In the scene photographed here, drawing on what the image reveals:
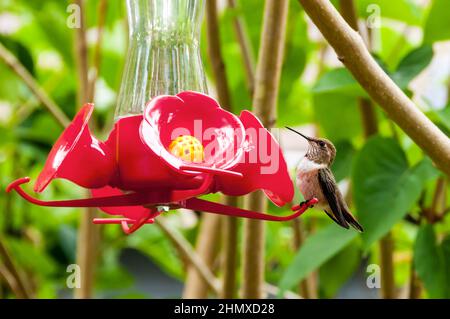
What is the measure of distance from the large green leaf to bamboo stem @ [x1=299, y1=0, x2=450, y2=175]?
0.50 metres

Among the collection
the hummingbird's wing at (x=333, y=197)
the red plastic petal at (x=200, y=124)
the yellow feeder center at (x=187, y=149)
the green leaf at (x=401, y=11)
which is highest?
the green leaf at (x=401, y=11)

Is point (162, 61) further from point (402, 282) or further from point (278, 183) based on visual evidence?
point (402, 282)

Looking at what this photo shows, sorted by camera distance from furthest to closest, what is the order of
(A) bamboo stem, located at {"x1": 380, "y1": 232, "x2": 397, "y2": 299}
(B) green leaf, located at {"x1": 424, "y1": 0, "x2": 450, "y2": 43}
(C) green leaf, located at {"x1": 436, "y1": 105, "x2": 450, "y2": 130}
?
(A) bamboo stem, located at {"x1": 380, "y1": 232, "x2": 397, "y2": 299} → (B) green leaf, located at {"x1": 424, "y1": 0, "x2": 450, "y2": 43} → (C) green leaf, located at {"x1": 436, "y1": 105, "x2": 450, "y2": 130}

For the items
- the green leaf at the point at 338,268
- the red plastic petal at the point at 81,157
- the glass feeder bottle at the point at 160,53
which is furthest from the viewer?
the green leaf at the point at 338,268

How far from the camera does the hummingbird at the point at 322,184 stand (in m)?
0.70

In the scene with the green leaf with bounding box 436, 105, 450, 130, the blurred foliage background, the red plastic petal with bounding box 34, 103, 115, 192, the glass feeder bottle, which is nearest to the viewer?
the red plastic petal with bounding box 34, 103, 115, 192

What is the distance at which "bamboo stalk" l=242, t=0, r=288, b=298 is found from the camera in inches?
38.0

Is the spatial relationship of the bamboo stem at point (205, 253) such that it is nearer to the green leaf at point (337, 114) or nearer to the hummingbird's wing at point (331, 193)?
the green leaf at point (337, 114)

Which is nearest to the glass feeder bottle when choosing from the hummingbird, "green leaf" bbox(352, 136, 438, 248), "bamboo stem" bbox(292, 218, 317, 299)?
the hummingbird

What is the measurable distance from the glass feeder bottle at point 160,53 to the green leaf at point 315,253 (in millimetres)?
431

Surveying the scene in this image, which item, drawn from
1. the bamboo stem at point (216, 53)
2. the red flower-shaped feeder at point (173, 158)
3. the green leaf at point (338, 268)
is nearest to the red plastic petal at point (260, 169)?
the red flower-shaped feeder at point (173, 158)

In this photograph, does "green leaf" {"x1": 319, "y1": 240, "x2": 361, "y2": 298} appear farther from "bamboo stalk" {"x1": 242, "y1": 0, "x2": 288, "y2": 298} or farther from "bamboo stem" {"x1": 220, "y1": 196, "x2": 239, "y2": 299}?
"bamboo stalk" {"x1": 242, "y1": 0, "x2": 288, "y2": 298}

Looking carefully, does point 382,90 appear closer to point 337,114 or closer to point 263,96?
point 263,96
